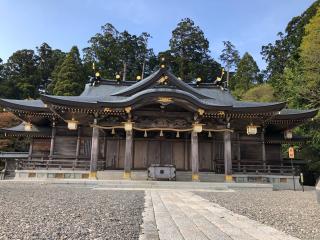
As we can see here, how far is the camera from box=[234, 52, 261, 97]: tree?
49103 millimetres

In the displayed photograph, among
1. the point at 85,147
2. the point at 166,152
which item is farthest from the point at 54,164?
the point at 166,152

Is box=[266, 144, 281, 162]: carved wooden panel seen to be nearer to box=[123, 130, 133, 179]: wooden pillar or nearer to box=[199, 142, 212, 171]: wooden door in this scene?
box=[199, 142, 212, 171]: wooden door

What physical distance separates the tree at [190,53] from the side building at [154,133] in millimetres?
33796

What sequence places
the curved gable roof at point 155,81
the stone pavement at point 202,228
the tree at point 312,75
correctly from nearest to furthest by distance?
the stone pavement at point 202,228 < the curved gable roof at point 155,81 < the tree at point 312,75

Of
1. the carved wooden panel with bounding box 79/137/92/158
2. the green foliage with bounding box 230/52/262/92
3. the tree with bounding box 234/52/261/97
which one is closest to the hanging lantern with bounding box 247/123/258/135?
the carved wooden panel with bounding box 79/137/92/158

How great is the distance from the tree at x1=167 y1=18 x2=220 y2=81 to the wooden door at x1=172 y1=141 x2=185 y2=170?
33849 millimetres

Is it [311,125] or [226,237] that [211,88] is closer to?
[311,125]

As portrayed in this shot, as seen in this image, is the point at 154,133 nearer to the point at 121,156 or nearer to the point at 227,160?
the point at 121,156

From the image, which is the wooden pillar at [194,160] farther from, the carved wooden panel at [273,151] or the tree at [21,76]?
the tree at [21,76]

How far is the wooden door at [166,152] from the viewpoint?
1855cm

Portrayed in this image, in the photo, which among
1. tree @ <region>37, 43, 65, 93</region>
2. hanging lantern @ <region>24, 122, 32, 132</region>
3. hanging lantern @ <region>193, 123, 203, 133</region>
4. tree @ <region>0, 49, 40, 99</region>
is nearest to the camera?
hanging lantern @ <region>193, 123, 203, 133</region>

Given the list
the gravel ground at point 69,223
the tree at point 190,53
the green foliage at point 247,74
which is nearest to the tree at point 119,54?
the tree at point 190,53

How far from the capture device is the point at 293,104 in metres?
25.6

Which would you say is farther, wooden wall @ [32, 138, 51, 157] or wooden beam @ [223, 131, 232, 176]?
wooden wall @ [32, 138, 51, 157]
